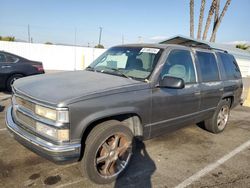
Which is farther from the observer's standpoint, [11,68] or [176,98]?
[11,68]

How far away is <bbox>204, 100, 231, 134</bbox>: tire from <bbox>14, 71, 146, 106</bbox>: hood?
2.78 metres

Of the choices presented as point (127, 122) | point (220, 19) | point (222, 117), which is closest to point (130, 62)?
point (127, 122)

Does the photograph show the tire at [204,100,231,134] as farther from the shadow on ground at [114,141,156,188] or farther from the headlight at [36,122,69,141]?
the headlight at [36,122,69,141]

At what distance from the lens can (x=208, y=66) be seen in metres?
4.97

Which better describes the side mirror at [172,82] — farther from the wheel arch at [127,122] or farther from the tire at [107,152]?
the tire at [107,152]

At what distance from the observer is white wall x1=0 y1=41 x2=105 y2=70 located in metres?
19.6

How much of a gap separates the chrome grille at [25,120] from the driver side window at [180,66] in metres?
2.02

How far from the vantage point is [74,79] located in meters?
3.58

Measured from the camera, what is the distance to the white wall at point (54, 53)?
64.2ft

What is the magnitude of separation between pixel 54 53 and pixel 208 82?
18294mm

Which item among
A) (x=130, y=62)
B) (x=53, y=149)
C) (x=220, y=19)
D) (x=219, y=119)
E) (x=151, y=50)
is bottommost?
(x=219, y=119)

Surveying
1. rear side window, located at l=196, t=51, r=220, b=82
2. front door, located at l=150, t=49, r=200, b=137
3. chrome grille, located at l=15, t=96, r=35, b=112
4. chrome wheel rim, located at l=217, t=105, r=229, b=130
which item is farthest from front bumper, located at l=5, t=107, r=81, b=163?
chrome wheel rim, located at l=217, t=105, r=229, b=130

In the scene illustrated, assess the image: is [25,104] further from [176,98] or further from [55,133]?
[176,98]

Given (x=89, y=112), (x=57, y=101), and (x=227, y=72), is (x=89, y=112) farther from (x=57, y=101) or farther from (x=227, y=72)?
(x=227, y=72)
